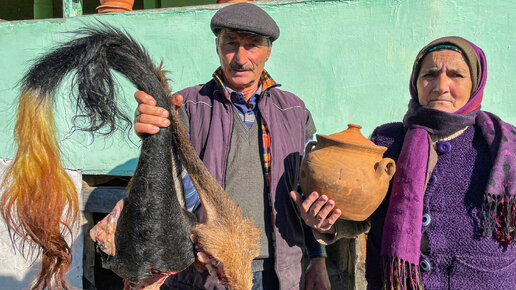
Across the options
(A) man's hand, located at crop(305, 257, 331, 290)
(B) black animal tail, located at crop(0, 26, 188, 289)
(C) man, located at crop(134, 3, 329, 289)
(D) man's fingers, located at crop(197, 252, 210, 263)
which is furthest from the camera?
(A) man's hand, located at crop(305, 257, 331, 290)

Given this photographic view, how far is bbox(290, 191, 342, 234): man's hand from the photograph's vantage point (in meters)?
1.89

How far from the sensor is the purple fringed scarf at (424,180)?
1774 millimetres

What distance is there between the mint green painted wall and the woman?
1.34 metres

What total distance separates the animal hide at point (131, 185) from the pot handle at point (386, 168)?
629mm

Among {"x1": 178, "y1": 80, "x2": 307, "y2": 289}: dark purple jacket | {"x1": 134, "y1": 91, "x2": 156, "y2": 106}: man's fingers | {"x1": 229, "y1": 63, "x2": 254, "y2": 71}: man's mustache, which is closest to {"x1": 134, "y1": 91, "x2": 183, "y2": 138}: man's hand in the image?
{"x1": 134, "y1": 91, "x2": 156, "y2": 106}: man's fingers

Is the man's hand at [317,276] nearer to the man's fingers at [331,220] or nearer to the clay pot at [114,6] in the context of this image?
the man's fingers at [331,220]

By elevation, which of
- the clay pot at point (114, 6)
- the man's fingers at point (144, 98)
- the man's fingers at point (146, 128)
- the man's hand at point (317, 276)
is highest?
the clay pot at point (114, 6)

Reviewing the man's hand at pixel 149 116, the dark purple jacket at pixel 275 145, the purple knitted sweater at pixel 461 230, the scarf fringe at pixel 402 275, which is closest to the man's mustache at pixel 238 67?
the dark purple jacket at pixel 275 145

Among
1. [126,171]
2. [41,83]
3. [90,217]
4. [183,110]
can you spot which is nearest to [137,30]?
[126,171]

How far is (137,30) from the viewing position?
3711mm

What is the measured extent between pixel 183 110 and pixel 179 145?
39cm

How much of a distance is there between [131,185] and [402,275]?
3.94 feet

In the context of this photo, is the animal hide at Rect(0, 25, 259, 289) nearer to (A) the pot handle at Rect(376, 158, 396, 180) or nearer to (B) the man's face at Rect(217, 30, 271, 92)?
(B) the man's face at Rect(217, 30, 271, 92)

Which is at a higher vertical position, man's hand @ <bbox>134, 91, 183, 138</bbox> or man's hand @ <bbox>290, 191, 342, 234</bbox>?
man's hand @ <bbox>134, 91, 183, 138</bbox>
